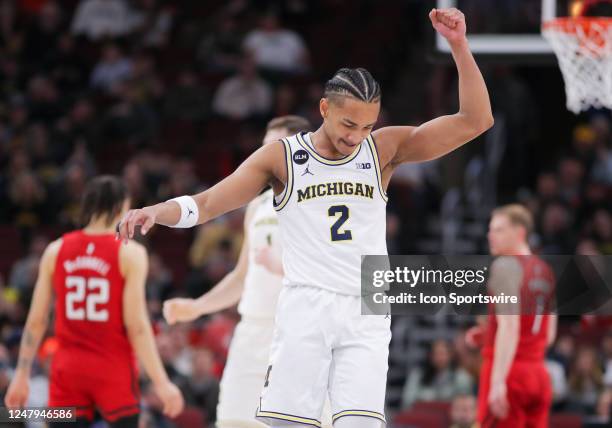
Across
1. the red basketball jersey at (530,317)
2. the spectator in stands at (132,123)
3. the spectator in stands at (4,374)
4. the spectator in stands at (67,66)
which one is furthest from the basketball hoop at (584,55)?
the spectator in stands at (67,66)

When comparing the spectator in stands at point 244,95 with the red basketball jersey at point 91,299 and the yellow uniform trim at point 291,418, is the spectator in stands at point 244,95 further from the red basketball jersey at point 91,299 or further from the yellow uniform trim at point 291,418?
the yellow uniform trim at point 291,418

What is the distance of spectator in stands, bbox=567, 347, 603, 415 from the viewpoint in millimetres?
11266

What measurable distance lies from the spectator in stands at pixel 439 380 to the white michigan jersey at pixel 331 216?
646cm

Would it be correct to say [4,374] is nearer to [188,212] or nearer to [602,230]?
[188,212]

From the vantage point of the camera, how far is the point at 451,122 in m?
5.42

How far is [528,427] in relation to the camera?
25.6 ft

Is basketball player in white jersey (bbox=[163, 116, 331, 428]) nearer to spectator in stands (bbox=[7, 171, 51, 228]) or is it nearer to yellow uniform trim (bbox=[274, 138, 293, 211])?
yellow uniform trim (bbox=[274, 138, 293, 211])

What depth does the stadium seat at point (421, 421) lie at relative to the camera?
1060 centimetres

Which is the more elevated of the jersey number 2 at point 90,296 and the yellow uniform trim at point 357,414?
the jersey number 2 at point 90,296

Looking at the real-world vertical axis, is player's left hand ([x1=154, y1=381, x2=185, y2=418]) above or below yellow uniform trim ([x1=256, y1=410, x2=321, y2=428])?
above

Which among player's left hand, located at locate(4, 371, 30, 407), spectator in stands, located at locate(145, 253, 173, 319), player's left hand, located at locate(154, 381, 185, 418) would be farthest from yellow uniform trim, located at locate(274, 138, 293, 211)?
spectator in stands, located at locate(145, 253, 173, 319)

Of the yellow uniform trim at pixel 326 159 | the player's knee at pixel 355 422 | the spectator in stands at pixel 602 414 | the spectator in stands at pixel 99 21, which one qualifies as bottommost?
the player's knee at pixel 355 422

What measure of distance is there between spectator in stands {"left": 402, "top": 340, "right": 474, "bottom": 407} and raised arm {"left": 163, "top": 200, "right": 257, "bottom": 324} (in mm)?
4888

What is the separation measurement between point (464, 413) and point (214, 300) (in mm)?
3976
